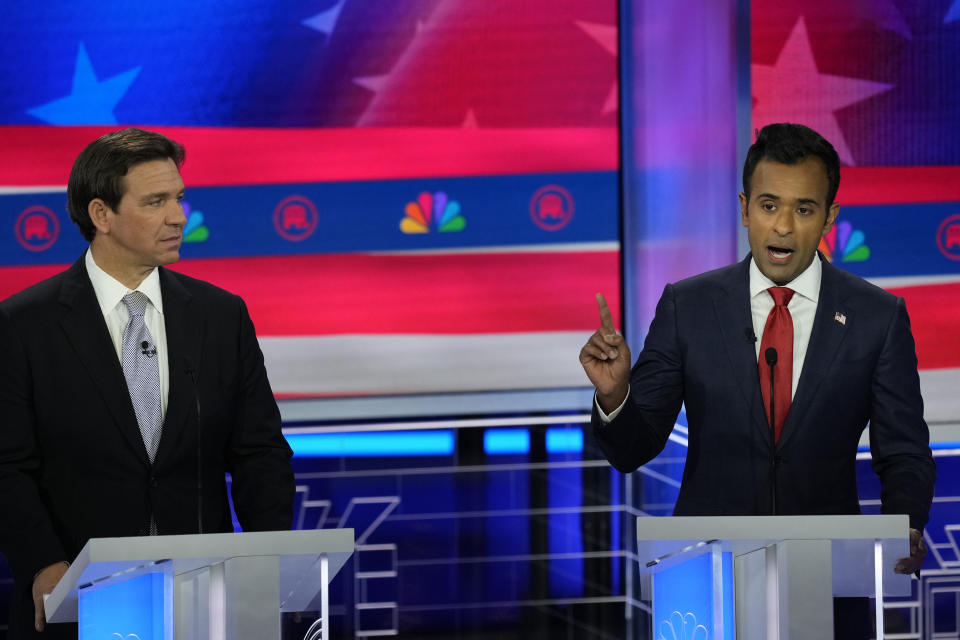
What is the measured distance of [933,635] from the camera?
15.2 feet

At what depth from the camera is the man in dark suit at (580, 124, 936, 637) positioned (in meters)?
2.63

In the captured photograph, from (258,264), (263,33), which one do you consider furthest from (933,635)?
(263,33)

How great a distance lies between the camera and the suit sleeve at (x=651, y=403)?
2.59m

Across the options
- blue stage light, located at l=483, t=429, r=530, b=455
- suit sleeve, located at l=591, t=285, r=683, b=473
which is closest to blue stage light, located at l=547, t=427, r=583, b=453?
blue stage light, located at l=483, t=429, r=530, b=455

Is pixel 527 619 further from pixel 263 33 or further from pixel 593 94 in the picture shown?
pixel 263 33

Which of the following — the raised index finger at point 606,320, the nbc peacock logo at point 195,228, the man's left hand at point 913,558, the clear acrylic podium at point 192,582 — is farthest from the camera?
the nbc peacock logo at point 195,228

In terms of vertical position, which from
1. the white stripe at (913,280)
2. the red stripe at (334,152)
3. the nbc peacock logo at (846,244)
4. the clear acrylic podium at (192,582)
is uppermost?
the red stripe at (334,152)

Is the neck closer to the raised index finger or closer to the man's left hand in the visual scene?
the raised index finger

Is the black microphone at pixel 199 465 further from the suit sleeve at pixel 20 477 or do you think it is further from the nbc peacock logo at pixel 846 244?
the nbc peacock logo at pixel 846 244

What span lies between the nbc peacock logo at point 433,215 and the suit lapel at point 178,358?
79.5 inches

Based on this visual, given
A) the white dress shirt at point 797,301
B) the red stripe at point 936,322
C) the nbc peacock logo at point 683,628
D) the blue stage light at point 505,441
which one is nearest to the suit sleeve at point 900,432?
the white dress shirt at point 797,301

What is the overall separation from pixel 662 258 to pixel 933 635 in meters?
1.61

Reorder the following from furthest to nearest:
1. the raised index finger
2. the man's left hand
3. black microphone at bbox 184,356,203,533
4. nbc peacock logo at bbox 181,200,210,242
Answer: nbc peacock logo at bbox 181,200,210,242, black microphone at bbox 184,356,203,533, the raised index finger, the man's left hand

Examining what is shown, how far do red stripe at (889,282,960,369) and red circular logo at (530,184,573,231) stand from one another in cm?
117
